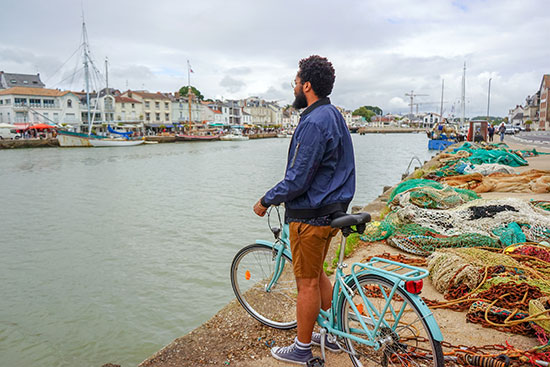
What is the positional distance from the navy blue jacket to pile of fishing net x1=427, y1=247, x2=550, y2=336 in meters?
1.85

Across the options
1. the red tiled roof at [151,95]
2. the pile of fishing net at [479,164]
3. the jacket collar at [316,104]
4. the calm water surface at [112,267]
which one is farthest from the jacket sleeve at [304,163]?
the red tiled roof at [151,95]

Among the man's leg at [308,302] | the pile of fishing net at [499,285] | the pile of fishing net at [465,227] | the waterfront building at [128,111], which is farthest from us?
the waterfront building at [128,111]

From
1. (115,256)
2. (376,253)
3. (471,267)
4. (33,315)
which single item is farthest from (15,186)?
(471,267)

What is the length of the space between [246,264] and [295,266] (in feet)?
3.21

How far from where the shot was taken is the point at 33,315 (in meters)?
6.32

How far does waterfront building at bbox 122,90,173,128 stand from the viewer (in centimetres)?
8144

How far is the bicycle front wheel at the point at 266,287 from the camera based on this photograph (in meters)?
3.59

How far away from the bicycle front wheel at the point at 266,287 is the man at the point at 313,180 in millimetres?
710

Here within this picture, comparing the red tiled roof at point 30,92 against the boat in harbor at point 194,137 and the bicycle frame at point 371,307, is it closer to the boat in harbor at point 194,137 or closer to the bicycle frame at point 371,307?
the boat in harbor at point 194,137

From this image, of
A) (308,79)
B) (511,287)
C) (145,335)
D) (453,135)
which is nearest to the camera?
(308,79)

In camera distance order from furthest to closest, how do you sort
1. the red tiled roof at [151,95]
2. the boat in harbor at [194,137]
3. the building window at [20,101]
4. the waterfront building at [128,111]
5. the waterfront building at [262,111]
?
the waterfront building at [262,111]
the red tiled roof at [151,95]
the waterfront building at [128,111]
the boat in harbor at [194,137]
the building window at [20,101]

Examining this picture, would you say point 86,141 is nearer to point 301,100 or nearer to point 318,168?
point 301,100

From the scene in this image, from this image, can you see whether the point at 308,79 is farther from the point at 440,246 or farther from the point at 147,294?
the point at 147,294

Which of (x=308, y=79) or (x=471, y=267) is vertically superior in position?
(x=308, y=79)
